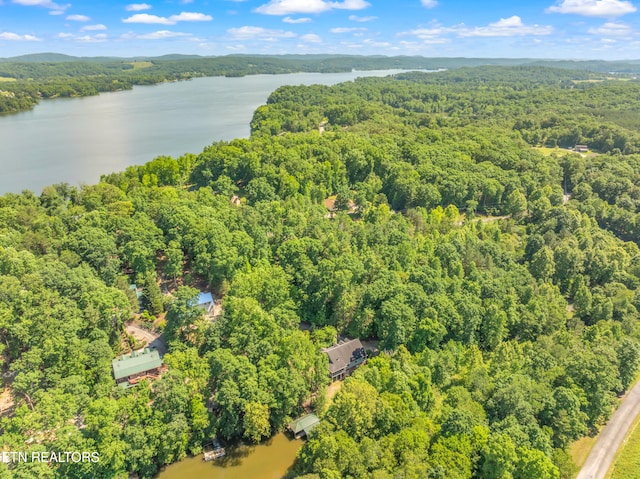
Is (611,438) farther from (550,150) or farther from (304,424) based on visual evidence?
(550,150)

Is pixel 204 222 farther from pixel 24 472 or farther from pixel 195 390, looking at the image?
pixel 24 472

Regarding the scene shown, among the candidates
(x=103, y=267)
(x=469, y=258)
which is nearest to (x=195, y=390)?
(x=103, y=267)

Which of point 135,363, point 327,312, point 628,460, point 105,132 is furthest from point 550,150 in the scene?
point 105,132

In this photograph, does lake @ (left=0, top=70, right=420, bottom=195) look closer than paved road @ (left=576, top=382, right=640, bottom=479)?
No

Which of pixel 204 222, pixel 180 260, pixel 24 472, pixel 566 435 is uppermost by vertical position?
pixel 204 222

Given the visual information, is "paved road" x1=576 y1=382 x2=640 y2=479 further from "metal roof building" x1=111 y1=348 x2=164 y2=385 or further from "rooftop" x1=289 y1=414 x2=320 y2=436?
"metal roof building" x1=111 y1=348 x2=164 y2=385

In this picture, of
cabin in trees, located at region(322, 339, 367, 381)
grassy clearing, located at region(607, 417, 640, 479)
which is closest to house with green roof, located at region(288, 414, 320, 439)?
cabin in trees, located at region(322, 339, 367, 381)
